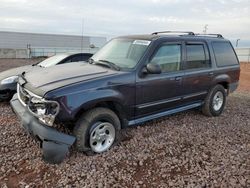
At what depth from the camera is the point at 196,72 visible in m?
5.14

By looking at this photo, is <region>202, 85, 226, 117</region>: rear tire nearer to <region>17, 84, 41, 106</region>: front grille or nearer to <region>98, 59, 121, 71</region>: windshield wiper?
<region>98, 59, 121, 71</region>: windshield wiper

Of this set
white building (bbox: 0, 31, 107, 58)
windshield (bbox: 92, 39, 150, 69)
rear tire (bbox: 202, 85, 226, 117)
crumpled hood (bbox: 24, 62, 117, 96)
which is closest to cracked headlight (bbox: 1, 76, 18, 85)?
crumpled hood (bbox: 24, 62, 117, 96)

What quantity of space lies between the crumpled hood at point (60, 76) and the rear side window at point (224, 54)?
292 cm

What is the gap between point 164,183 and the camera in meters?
3.16

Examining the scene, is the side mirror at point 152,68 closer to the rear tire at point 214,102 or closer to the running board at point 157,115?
the running board at point 157,115

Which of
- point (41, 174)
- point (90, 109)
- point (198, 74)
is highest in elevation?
point (198, 74)

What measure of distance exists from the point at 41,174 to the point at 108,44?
3009 millimetres

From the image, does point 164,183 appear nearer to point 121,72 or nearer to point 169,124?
point 121,72

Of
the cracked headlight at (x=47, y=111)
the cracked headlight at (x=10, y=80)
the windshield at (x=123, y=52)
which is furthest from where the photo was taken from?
the cracked headlight at (x=10, y=80)

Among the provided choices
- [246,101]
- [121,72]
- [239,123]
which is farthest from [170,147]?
[246,101]

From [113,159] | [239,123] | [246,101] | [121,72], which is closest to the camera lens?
[113,159]

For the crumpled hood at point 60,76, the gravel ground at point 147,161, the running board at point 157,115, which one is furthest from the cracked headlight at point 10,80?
the running board at point 157,115

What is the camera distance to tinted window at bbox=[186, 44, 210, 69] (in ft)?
16.5

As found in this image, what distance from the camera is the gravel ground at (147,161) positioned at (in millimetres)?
3170
